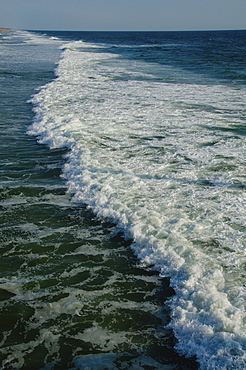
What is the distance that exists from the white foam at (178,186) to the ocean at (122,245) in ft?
0.07

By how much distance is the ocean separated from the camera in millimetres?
2973

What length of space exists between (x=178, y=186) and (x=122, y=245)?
6.89 feet

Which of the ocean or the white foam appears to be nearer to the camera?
the ocean

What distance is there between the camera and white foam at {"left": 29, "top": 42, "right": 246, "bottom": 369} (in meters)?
3.22

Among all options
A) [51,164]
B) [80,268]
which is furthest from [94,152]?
[80,268]

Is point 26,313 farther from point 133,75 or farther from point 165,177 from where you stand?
point 133,75

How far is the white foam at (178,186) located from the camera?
3219mm

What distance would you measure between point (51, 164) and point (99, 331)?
4.91 metres

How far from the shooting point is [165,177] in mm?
6602

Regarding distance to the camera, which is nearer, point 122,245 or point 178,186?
point 122,245

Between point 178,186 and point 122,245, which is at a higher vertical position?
point 178,186

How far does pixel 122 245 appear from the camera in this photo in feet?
14.8

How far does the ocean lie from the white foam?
20 millimetres

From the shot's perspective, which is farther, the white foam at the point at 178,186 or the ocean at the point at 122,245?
the white foam at the point at 178,186
